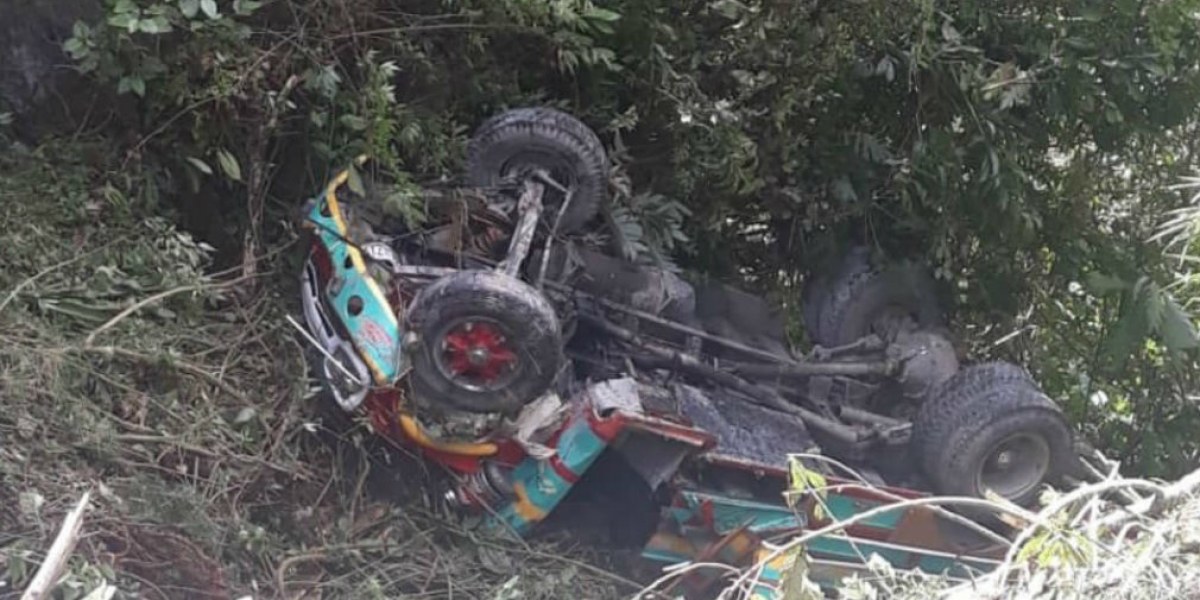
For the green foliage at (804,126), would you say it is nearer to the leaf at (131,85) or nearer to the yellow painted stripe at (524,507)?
the leaf at (131,85)

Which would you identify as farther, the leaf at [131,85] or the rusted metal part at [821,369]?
the rusted metal part at [821,369]

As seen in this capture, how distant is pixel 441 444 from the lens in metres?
4.82

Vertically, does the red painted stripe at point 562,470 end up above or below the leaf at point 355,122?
below

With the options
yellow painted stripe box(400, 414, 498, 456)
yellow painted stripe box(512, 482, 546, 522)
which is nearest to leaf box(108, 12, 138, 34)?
yellow painted stripe box(400, 414, 498, 456)

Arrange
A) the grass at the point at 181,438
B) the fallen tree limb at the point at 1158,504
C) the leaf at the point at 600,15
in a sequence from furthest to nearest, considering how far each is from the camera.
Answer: the leaf at the point at 600,15 < the grass at the point at 181,438 < the fallen tree limb at the point at 1158,504

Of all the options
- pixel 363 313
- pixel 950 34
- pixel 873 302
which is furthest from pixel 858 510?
pixel 950 34

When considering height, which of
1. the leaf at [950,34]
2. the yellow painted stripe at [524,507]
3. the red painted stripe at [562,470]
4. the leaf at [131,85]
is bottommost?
the yellow painted stripe at [524,507]

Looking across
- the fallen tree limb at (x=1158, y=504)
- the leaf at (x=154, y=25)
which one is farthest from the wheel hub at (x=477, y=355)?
the fallen tree limb at (x=1158, y=504)

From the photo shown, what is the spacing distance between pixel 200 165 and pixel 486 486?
5.30 ft

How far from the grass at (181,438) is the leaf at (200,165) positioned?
0.69 ft

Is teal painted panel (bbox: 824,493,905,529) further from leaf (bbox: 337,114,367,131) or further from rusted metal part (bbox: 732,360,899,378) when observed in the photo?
leaf (bbox: 337,114,367,131)

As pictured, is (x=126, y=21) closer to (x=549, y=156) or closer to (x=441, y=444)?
(x=549, y=156)

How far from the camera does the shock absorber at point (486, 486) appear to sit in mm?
4902

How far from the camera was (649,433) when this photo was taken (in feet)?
15.6
